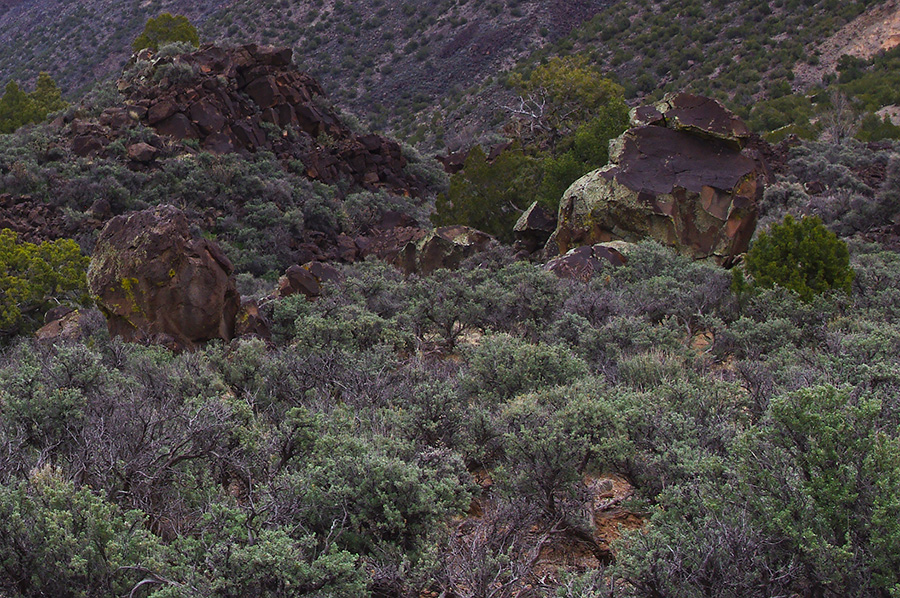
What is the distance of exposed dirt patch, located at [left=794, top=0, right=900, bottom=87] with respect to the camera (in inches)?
1453

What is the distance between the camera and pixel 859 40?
37.6m

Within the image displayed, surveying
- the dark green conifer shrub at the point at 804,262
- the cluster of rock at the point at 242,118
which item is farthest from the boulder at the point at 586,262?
the cluster of rock at the point at 242,118

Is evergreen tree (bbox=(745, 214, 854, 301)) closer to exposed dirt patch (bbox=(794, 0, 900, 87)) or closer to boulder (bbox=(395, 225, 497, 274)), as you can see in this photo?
boulder (bbox=(395, 225, 497, 274))

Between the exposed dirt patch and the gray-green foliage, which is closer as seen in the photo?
the gray-green foliage

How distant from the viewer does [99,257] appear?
10141mm

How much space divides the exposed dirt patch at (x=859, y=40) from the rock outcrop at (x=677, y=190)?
26920 millimetres

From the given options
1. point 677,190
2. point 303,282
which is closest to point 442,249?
point 303,282

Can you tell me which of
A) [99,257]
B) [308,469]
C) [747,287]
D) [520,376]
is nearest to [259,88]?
[99,257]

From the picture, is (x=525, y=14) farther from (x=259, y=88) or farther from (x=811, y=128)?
(x=259, y=88)

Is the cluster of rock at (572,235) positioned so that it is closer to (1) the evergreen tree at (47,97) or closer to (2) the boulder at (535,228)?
(2) the boulder at (535,228)

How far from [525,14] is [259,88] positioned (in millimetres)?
32580

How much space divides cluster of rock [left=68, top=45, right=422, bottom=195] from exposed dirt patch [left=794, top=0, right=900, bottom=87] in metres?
23.6

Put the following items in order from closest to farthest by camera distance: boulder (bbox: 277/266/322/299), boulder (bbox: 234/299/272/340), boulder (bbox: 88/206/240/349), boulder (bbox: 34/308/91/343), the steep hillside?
1. boulder (bbox: 88/206/240/349)
2. boulder (bbox: 234/299/272/340)
3. boulder (bbox: 34/308/91/343)
4. boulder (bbox: 277/266/322/299)
5. the steep hillside

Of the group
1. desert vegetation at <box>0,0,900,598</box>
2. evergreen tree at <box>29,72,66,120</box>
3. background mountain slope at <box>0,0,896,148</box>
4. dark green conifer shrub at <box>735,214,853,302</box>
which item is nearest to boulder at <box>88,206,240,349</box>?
desert vegetation at <box>0,0,900,598</box>
